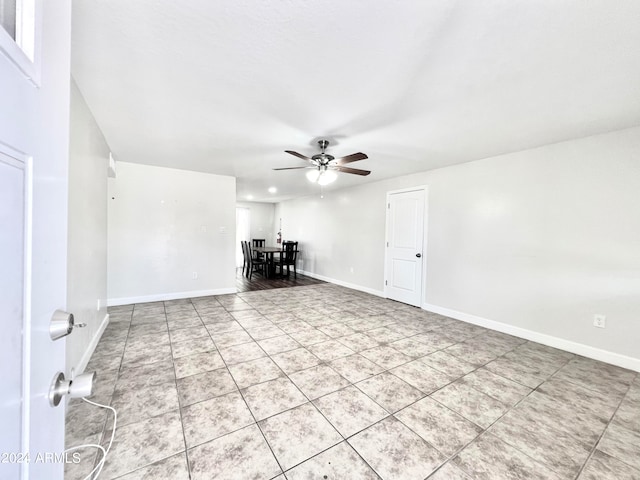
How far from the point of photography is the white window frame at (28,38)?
0.46 meters

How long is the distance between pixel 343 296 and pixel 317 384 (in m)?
2.96

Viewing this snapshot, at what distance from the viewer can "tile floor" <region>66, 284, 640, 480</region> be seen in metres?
1.43

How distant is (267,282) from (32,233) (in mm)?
5833

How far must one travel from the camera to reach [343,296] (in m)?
5.06

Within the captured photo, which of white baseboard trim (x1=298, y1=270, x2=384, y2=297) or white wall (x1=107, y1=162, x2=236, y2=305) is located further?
white baseboard trim (x1=298, y1=270, x2=384, y2=297)

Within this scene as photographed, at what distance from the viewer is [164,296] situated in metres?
4.50

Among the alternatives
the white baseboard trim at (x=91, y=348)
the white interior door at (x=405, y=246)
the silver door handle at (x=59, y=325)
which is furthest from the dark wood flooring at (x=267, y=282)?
the silver door handle at (x=59, y=325)

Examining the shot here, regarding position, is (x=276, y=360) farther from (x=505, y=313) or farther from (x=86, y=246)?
(x=505, y=313)

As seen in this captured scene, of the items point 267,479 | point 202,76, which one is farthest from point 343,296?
point 202,76

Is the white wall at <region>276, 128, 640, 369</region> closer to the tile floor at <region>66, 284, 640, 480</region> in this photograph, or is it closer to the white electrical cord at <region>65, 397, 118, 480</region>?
the tile floor at <region>66, 284, 640, 480</region>

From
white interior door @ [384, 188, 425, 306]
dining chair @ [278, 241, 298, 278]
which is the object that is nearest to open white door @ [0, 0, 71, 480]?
white interior door @ [384, 188, 425, 306]

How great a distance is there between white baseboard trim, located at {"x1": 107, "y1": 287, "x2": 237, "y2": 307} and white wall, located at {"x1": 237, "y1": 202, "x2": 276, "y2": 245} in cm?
407

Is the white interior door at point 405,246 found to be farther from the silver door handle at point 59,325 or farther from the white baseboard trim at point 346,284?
the silver door handle at point 59,325

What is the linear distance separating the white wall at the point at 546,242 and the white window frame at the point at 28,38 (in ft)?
13.4
